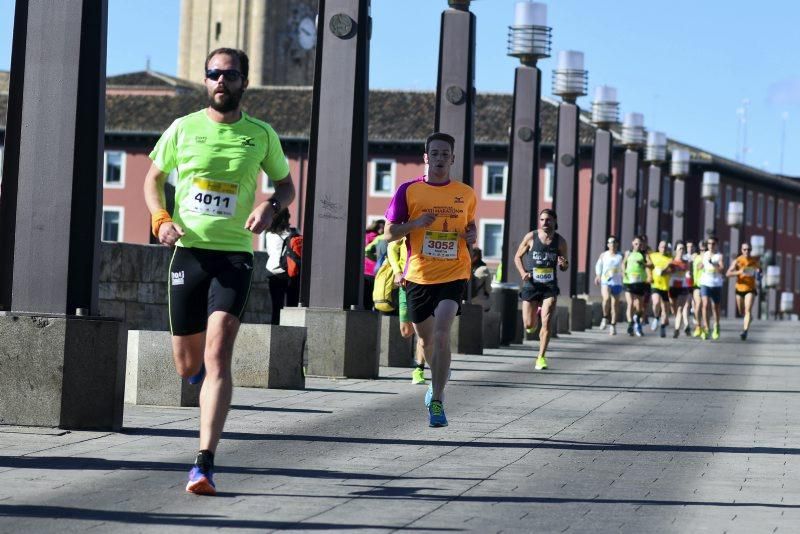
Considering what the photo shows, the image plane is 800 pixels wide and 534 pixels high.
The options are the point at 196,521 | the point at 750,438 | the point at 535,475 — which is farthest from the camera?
the point at 750,438

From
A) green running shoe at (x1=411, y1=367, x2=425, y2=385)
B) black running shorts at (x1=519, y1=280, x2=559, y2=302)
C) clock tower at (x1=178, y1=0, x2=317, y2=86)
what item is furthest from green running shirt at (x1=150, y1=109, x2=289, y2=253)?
clock tower at (x1=178, y1=0, x2=317, y2=86)

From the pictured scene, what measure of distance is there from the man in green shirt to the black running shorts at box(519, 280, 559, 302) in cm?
1192

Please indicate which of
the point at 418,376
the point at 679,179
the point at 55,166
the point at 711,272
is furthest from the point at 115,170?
the point at 55,166

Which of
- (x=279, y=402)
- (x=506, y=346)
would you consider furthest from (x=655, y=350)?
(x=279, y=402)

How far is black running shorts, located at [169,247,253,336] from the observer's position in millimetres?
8570

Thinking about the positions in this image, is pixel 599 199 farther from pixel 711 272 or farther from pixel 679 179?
pixel 679 179

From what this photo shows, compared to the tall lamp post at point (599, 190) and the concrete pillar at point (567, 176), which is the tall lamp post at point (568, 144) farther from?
the tall lamp post at point (599, 190)

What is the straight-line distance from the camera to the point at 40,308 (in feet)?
37.3

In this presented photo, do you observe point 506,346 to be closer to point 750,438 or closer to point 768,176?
point 750,438

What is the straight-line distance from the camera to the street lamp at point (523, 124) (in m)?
29.7

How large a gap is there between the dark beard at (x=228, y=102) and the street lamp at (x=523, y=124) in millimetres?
20447

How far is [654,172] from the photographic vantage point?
198 feet

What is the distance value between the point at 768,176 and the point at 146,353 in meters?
109

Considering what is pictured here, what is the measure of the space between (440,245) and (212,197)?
159 inches
